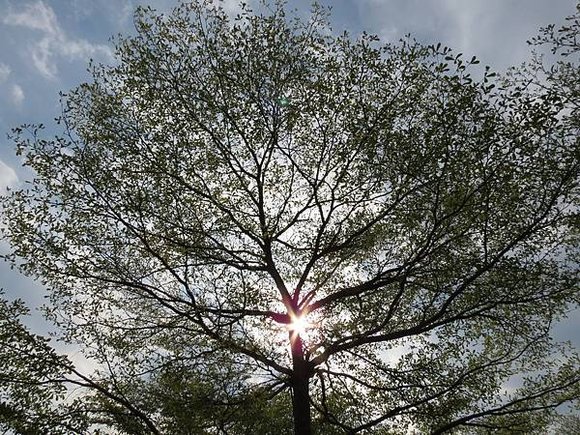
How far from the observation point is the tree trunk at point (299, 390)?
11.8 meters

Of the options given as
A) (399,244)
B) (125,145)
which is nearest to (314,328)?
(399,244)

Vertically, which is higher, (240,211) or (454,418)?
(240,211)

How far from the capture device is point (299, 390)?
1242cm

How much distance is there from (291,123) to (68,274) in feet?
23.4

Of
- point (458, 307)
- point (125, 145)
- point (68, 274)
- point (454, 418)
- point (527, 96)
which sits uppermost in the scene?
point (125, 145)

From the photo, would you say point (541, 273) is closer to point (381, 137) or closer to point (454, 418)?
point (454, 418)

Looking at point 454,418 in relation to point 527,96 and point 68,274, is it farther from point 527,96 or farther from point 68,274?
point 68,274

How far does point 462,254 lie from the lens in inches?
457

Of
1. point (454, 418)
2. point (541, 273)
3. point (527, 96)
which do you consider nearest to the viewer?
point (527, 96)

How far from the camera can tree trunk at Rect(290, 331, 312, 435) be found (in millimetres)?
11805

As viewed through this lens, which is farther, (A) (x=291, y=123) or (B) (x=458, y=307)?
(A) (x=291, y=123)

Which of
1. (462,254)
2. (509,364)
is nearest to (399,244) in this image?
(462,254)

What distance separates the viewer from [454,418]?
1191 centimetres

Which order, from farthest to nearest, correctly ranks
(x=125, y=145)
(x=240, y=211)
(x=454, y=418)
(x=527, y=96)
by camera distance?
(x=240, y=211) < (x=125, y=145) < (x=454, y=418) < (x=527, y=96)
